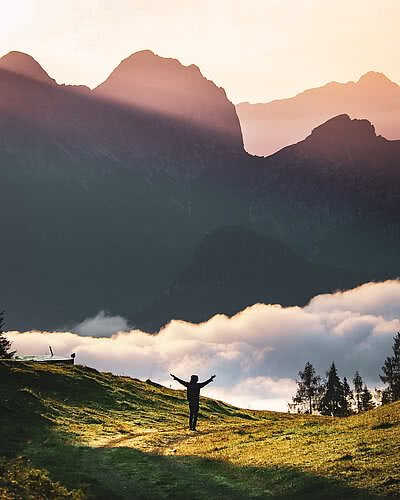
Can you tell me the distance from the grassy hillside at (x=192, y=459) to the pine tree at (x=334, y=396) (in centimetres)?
11477

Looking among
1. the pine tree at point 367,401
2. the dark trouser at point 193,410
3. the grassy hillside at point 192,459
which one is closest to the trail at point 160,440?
the grassy hillside at point 192,459

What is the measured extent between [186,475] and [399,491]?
10.7m

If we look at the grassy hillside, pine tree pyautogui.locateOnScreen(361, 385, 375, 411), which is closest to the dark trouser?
the grassy hillside

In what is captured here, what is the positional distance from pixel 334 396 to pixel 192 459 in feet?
452

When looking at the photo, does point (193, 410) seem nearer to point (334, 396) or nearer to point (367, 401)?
point (334, 396)

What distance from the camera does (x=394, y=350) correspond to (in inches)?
6358

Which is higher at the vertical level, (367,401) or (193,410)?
(367,401)

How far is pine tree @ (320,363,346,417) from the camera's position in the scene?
157750 millimetres

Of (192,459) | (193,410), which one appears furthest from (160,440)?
(192,459)

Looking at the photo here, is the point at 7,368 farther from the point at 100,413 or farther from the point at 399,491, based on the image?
the point at 399,491

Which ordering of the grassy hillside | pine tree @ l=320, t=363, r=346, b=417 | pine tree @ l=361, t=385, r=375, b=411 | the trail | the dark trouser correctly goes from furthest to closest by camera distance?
pine tree @ l=361, t=385, r=375, b=411 < pine tree @ l=320, t=363, r=346, b=417 < the dark trouser < the trail < the grassy hillside

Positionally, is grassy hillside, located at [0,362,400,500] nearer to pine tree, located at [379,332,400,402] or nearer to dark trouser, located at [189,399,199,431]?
dark trouser, located at [189,399,199,431]

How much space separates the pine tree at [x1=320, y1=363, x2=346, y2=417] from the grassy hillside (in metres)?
115

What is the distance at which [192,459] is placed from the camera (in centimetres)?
3005
